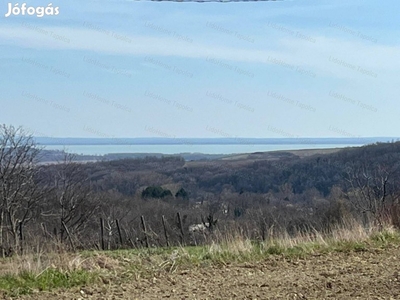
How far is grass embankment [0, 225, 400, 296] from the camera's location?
7121 mm

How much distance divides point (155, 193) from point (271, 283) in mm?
57633

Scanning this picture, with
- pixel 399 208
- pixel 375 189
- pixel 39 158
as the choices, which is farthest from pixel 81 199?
pixel 399 208

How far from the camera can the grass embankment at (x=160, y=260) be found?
7.12 meters

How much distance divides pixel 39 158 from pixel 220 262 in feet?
94.3

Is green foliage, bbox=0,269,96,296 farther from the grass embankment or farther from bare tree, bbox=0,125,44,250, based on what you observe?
bare tree, bbox=0,125,44,250

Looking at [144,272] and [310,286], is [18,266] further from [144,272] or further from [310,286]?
[310,286]

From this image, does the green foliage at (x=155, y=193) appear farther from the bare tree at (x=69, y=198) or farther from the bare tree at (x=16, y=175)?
the bare tree at (x=16, y=175)

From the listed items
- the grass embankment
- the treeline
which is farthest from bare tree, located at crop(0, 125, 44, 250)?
the grass embankment

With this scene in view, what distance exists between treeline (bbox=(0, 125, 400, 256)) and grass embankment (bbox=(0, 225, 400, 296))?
52.5 inches

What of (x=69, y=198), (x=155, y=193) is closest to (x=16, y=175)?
(x=69, y=198)

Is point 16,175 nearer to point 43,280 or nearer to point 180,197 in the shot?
point 43,280

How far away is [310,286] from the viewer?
6.75 metres

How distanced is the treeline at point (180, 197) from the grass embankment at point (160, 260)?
1333 millimetres

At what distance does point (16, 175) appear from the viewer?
32219 millimetres
